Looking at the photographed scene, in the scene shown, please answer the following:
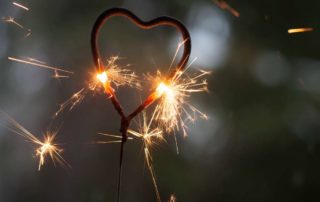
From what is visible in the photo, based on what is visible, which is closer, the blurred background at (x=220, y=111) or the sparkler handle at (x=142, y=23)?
the sparkler handle at (x=142, y=23)

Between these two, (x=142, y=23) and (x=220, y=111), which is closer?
(x=142, y=23)

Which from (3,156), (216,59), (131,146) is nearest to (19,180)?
(3,156)

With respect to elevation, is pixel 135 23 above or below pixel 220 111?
below

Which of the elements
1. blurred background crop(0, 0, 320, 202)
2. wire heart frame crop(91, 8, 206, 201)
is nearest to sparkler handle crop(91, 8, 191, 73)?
wire heart frame crop(91, 8, 206, 201)

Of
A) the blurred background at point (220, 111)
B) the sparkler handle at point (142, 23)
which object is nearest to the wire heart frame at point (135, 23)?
the sparkler handle at point (142, 23)

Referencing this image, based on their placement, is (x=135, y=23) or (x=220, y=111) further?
(x=220, y=111)

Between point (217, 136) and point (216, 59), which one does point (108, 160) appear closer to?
point (217, 136)

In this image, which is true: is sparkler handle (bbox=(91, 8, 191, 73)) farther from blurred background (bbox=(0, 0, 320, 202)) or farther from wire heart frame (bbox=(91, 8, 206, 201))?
blurred background (bbox=(0, 0, 320, 202))

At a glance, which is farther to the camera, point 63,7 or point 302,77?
point 63,7

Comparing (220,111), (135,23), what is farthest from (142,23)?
(220,111)

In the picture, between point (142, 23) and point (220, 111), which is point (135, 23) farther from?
point (220, 111)

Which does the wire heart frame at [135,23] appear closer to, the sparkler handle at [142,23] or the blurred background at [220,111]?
the sparkler handle at [142,23]
